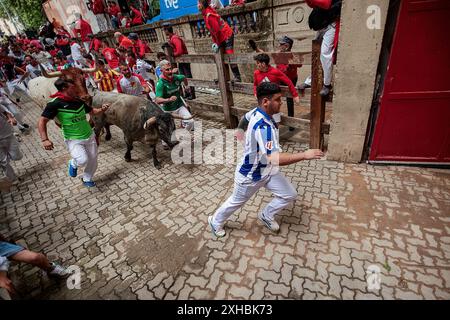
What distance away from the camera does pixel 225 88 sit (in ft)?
21.3

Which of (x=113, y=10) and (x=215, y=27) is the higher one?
(x=113, y=10)

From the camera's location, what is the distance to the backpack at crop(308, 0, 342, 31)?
4.02 m

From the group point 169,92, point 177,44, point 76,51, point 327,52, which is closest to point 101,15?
point 76,51

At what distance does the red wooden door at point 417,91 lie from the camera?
345cm

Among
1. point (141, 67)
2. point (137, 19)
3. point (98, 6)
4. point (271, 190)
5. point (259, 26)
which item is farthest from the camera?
point (98, 6)

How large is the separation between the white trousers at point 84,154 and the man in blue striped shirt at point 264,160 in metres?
3.12

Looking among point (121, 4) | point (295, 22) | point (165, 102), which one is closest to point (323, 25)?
point (165, 102)

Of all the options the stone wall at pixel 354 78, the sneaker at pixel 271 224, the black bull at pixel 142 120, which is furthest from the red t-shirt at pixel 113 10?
the sneaker at pixel 271 224

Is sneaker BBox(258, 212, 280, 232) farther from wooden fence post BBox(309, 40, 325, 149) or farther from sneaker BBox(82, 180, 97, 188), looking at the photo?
sneaker BBox(82, 180, 97, 188)

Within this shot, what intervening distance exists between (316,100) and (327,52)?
35.0 inches

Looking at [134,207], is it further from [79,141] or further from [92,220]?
[79,141]

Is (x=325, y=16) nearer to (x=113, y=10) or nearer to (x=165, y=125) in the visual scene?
(x=165, y=125)

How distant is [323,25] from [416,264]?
12.5 ft

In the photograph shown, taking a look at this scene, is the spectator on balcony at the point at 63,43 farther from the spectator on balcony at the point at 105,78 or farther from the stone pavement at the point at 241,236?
the stone pavement at the point at 241,236
